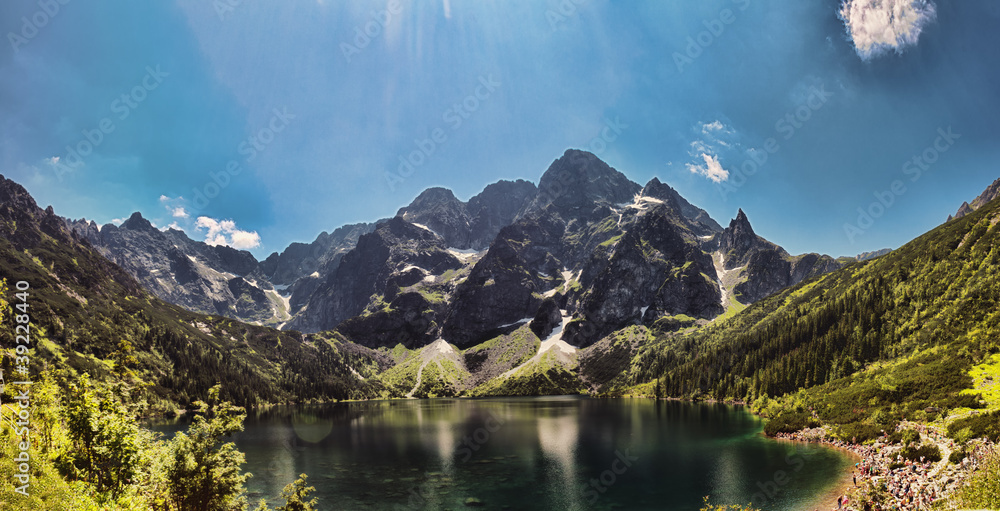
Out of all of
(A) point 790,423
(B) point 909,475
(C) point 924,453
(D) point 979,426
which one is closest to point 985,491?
(B) point 909,475

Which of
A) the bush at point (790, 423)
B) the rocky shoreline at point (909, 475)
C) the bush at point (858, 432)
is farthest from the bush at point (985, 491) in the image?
the bush at point (790, 423)

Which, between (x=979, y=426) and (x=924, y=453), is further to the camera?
(x=979, y=426)

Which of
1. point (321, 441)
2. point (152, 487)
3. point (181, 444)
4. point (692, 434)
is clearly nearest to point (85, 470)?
point (181, 444)

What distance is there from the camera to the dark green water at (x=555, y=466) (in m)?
51.6

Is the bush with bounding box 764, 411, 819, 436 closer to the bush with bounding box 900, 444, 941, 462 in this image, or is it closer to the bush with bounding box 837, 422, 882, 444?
the bush with bounding box 837, 422, 882, 444

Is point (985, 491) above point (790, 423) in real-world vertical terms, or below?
above

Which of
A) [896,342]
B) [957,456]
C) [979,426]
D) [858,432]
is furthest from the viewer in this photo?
[896,342]

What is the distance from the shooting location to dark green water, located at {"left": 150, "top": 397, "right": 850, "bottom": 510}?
51594mm

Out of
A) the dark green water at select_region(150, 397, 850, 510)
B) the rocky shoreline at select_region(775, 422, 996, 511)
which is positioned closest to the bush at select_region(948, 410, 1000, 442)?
the rocky shoreline at select_region(775, 422, 996, 511)

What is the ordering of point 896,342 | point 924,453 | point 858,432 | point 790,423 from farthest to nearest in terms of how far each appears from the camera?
point 896,342 < point 790,423 < point 858,432 < point 924,453

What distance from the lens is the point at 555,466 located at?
68.7m

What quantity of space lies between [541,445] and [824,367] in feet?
307

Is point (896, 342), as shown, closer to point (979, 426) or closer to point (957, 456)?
point (979, 426)

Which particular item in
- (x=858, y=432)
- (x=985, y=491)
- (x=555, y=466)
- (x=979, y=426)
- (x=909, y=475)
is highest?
(x=985, y=491)
